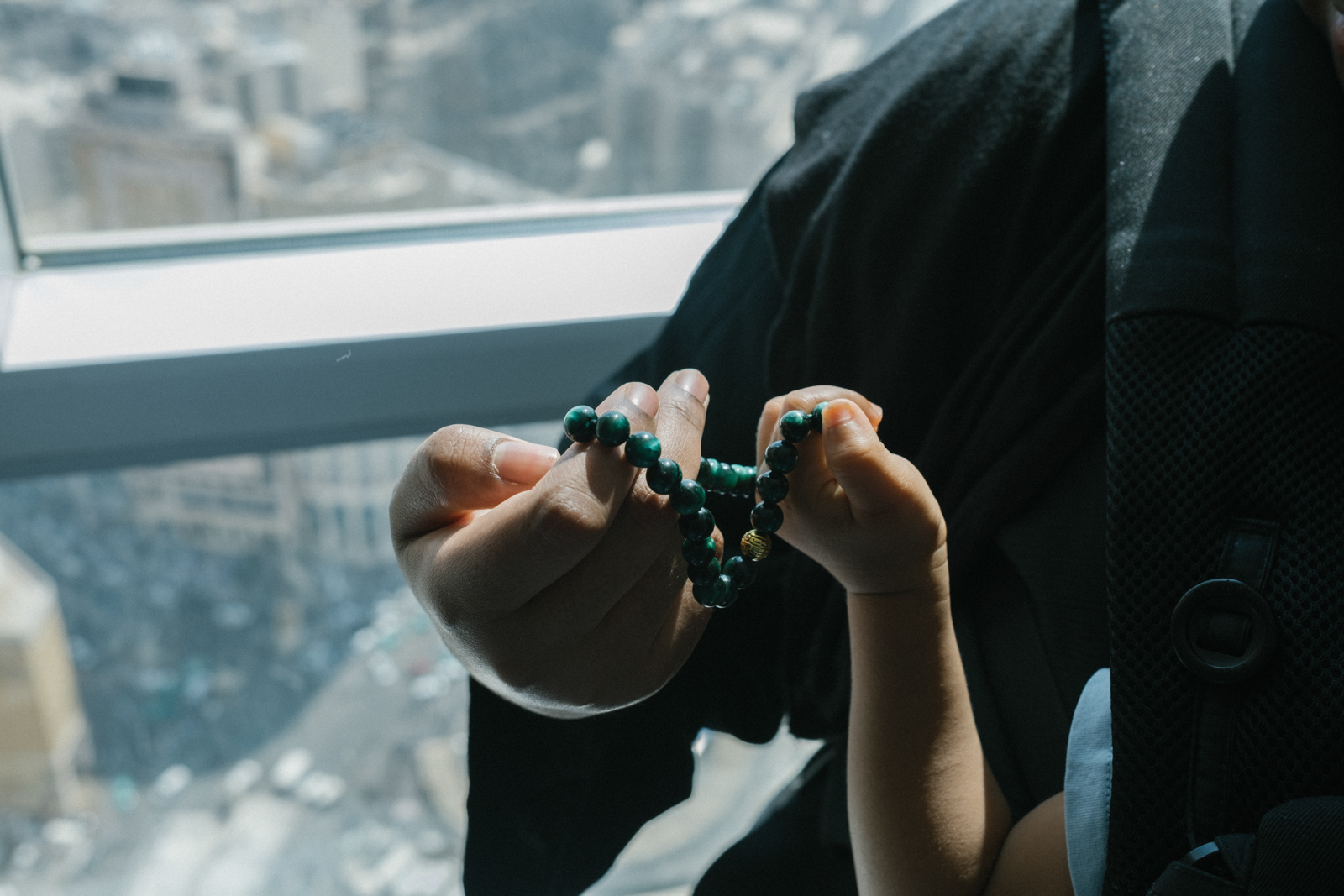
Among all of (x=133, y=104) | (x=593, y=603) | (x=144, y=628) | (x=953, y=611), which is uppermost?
(x=133, y=104)

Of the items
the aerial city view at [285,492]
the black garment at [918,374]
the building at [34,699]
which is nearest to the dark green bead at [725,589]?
the black garment at [918,374]

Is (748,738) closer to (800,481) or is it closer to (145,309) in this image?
(800,481)

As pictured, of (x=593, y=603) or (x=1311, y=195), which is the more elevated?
(x=1311, y=195)

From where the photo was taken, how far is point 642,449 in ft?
1.24

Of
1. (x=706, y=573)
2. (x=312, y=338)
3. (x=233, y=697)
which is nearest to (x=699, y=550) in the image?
(x=706, y=573)

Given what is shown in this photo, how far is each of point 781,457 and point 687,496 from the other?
0.14 feet

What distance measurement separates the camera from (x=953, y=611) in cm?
60

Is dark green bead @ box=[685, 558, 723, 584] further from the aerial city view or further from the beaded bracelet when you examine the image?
the aerial city view

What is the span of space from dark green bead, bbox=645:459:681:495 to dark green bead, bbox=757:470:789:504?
5cm

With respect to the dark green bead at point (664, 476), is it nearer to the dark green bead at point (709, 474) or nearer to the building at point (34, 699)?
the dark green bead at point (709, 474)

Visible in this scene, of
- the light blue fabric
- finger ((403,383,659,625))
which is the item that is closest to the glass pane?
the light blue fabric

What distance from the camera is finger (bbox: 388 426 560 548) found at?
16.2 inches

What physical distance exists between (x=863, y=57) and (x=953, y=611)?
687 mm

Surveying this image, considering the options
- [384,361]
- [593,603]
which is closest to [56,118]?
[384,361]
